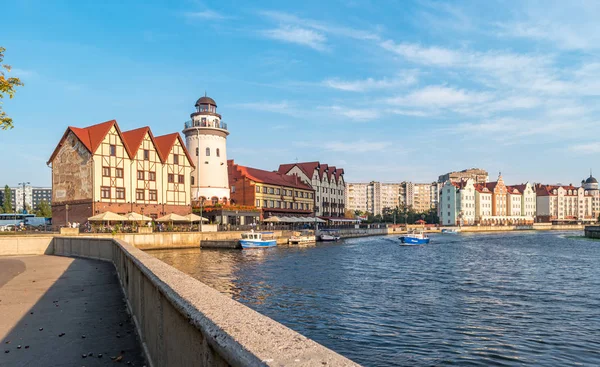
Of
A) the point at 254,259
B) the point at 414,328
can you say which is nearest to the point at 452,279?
the point at 414,328

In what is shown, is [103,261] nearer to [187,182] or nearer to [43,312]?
[43,312]

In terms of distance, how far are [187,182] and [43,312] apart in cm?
6391

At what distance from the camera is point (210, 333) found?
161 inches

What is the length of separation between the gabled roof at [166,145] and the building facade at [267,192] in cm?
1630

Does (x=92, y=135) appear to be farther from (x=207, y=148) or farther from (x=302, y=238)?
(x=302, y=238)

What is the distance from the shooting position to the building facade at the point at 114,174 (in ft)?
207

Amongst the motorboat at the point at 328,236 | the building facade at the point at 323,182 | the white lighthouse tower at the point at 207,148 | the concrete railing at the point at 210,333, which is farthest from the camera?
the building facade at the point at 323,182

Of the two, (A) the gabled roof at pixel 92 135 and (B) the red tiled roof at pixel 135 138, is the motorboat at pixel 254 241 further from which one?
(A) the gabled roof at pixel 92 135

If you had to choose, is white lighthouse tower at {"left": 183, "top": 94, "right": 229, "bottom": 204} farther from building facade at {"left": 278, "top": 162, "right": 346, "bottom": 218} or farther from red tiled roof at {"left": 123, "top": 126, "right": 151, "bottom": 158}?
building facade at {"left": 278, "top": 162, "right": 346, "bottom": 218}

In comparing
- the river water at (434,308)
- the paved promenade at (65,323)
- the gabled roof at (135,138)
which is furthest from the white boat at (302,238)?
the paved promenade at (65,323)

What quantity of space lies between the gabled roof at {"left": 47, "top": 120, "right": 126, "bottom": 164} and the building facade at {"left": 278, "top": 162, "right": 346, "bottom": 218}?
55304 millimetres

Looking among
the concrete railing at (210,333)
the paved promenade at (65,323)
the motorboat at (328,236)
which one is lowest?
the motorboat at (328,236)

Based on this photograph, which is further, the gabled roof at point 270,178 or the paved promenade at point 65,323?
the gabled roof at point 270,178

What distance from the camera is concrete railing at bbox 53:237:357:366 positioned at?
338cm
